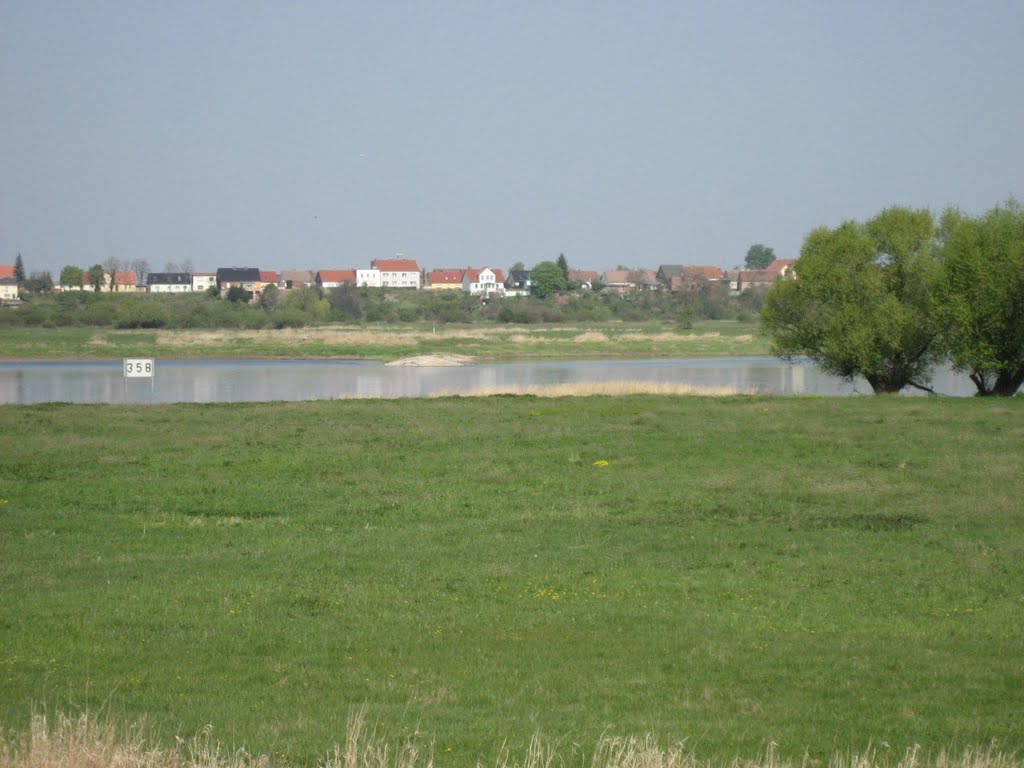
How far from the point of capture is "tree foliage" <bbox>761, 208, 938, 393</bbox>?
41469 millimetres

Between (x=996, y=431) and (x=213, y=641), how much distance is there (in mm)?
22227

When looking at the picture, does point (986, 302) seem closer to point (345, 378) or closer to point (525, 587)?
point (525, 587)

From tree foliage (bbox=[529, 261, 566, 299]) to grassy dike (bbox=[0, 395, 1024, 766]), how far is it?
15037cm

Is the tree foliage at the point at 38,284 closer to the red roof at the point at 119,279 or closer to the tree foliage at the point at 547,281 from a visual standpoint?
the red roof at the point at 119,279

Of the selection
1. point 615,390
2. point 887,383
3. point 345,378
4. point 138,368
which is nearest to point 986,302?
point 887,383

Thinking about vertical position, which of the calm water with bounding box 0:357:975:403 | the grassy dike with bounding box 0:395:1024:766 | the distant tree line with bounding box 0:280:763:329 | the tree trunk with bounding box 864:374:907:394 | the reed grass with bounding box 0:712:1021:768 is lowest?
the calm water with bounding box 0:357:975:403

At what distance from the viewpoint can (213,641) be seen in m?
10.9

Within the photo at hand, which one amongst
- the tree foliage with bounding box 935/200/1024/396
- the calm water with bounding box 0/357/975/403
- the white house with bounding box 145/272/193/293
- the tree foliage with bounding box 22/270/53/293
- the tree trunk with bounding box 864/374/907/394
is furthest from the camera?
the white house with bounding box 145/272/193/293

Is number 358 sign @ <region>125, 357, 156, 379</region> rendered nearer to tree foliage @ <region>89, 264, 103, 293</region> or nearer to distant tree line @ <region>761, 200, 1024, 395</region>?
distant tree line @ <region>761, 200, 1024, 395</region>

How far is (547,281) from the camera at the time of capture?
179 meters

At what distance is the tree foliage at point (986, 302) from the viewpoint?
38.8 meters

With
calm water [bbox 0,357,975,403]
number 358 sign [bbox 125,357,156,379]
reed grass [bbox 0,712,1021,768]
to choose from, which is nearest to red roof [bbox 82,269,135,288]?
calm water [bbox 0,357,975,403]

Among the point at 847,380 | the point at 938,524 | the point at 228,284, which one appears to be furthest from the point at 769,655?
the point at 228,284

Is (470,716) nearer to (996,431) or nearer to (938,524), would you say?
(938,524)
